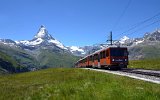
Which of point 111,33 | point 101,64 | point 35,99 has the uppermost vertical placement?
point 111,33

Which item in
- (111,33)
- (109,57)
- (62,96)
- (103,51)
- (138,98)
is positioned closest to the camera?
(138,98)

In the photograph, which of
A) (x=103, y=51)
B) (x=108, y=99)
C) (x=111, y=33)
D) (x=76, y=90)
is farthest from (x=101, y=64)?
(x=108, y=99)

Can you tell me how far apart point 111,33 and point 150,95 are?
66.5 m

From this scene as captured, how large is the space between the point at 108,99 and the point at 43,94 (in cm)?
490

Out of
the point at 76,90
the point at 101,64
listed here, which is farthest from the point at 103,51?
the point at 76,90

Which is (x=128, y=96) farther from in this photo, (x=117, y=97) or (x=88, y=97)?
(x=88, y=97)

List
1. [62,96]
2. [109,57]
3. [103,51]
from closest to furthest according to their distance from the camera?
1. [62,96]
2. [109,57]
3. [103,51]

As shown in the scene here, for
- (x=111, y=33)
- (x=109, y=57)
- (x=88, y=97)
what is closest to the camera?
(x=88, y=97)

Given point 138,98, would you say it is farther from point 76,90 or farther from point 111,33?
point 111,33

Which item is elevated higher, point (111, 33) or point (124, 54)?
point (111, 33)

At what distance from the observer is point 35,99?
16047mm

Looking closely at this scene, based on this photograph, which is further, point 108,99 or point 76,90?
point 76,90

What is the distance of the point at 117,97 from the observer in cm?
1324

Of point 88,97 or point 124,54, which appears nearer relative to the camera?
point 88,97
